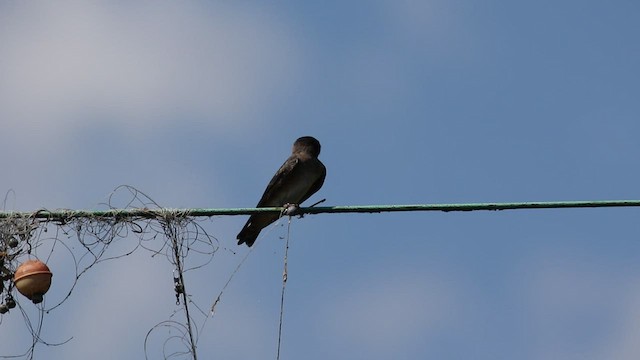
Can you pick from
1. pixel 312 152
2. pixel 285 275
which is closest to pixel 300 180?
pixel 312 152

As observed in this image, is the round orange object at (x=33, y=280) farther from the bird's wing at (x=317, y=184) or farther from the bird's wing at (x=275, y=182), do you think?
the bird's wing at (x=317, y=184)

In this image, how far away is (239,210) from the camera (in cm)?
989

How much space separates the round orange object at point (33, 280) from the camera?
9.41 m

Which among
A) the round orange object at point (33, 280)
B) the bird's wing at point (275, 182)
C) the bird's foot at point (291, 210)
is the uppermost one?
the bird's wing at point (275, 182)

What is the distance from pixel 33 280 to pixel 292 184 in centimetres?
638

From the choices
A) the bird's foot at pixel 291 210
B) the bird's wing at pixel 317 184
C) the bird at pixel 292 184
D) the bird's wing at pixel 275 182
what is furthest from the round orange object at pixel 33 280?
the bird's wing at pixel 317 184

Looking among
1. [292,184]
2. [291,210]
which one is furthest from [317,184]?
[291,210]

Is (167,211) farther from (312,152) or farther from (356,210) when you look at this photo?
(312,152)

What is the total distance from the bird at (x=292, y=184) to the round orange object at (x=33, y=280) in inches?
225

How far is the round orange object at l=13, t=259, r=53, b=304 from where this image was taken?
941 cm

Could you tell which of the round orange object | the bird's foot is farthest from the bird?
the round orange object

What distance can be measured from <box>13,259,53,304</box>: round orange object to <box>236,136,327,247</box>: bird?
18.8ft

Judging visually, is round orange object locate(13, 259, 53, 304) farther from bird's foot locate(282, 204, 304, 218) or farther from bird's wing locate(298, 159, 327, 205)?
bird's wing locate(298, 159, 327, 205)

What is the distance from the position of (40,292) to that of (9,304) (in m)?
0.52
